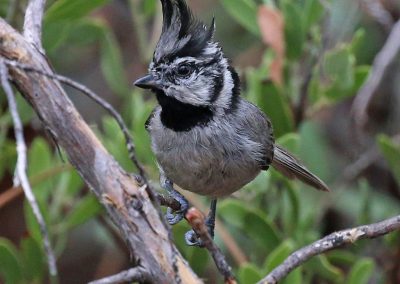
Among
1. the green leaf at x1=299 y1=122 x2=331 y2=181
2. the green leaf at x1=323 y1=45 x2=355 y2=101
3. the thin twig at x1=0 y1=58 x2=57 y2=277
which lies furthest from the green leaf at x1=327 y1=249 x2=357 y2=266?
the thin twig at x1=0 y1=58 x2=57 y2=277

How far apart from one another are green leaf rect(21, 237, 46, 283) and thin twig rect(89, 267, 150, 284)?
146 centimetres

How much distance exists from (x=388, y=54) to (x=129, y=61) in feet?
6.93

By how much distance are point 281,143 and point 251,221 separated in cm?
34

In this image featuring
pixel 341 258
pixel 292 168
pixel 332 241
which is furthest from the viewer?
pixel 341 258

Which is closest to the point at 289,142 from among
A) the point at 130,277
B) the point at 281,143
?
the point at 281,143

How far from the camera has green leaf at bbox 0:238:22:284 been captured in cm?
311

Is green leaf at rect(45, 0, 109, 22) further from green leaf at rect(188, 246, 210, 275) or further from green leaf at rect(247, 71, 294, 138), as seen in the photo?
green leaf at rect(188, 246, 210, 275)

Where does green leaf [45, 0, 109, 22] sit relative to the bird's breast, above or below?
above

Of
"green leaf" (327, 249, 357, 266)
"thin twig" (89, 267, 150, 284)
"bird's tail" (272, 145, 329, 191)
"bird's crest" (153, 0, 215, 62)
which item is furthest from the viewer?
"green leaf" (327, 249, 357, 266)

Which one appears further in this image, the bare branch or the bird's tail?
the bare branch

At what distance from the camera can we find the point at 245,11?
150 inches

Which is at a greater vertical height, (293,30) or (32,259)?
(293,30)

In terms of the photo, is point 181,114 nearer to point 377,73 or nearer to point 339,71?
point 339,71

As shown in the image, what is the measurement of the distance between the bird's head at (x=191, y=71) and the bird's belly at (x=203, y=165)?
0.53 feet
